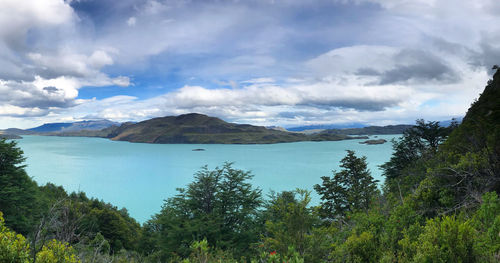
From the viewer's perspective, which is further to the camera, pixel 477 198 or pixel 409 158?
pixel 409 158

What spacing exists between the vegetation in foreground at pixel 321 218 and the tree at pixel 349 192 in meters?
0.11

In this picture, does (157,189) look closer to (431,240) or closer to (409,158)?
(409,158)

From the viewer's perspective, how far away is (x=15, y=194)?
26.5 m

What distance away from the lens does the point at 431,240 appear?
21.9 ft

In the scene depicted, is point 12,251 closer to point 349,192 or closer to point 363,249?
point 363,249

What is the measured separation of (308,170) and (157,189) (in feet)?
185

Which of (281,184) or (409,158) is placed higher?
(409,158)

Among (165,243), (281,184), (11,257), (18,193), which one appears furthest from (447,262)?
(281,184)

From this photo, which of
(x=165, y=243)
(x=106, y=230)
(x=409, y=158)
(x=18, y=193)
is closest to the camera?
(x=165, y=243)

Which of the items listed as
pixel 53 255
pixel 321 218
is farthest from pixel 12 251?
pixel 321 218

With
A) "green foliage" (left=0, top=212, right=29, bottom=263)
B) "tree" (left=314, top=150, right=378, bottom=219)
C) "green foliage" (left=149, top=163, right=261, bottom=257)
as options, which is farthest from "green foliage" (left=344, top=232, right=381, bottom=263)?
"tree" (left=314, top=150, right=378, bottom=219)

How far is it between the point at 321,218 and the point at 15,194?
32576 millimetres

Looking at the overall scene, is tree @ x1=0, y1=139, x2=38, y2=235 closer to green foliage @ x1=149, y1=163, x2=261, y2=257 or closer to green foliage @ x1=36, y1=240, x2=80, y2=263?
green foliage @ x1=149, y1=163, x2=261, y2=257

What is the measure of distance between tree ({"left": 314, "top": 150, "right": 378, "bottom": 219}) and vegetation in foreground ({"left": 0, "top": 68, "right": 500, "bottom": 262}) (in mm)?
115
